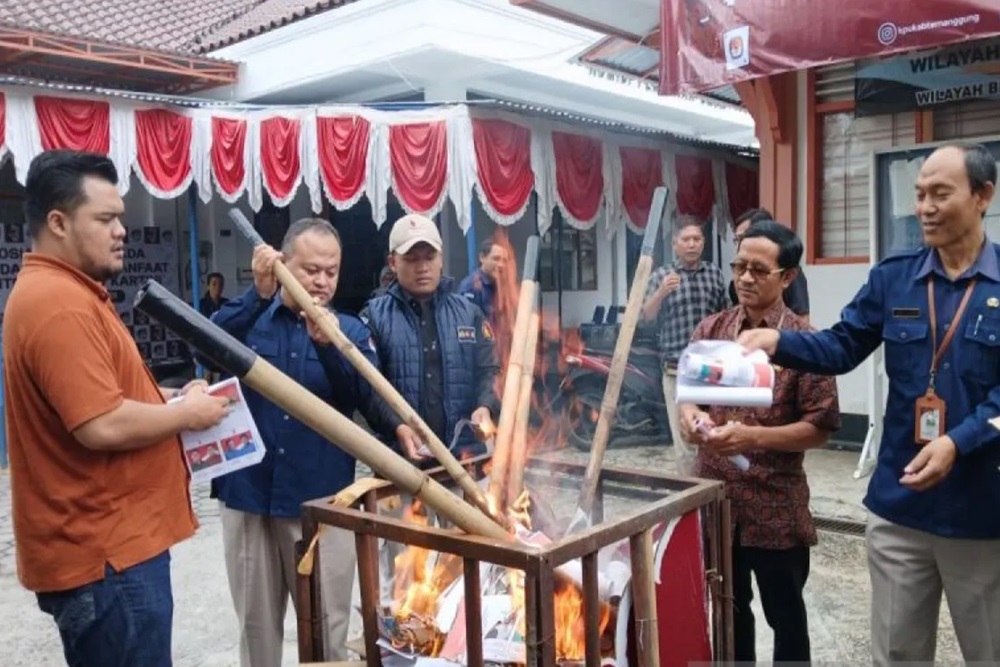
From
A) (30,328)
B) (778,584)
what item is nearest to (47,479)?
(30,328)

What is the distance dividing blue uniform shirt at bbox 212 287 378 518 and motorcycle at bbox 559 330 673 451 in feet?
16.1

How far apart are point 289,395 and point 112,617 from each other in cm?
79

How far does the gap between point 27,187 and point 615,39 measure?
6314mm

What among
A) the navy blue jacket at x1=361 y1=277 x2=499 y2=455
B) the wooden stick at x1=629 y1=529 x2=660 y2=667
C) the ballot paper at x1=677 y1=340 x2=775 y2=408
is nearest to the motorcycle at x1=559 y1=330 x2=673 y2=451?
the navy blue jacket at x1=361 y1=277 x2=499 y2=455

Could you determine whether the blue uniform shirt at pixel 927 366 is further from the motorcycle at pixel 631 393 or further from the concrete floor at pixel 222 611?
the motorcycle at pixel 631 393

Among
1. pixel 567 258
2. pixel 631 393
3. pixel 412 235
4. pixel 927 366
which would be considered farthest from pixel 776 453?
pixel 567 258

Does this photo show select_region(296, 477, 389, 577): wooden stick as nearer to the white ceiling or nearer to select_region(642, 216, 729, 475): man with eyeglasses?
select_region(642, 216, 729, 475): man with eyeglasses

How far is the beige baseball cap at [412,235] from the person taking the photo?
3.23m

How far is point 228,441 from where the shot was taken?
227 cm

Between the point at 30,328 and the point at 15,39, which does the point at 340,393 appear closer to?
the point at 30,328

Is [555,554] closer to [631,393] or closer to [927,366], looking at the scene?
[927,366]

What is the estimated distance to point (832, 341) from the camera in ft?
8.46

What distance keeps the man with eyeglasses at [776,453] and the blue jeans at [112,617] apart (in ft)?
5.37

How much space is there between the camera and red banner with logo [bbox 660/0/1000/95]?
4.55 m
